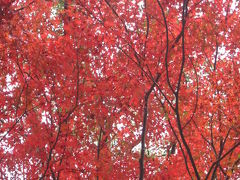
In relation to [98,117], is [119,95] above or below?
above

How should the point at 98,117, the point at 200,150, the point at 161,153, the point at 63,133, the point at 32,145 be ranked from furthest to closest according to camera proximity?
the point at 161,153, the point at 200,150, the point at 98,117, the point at 32,145, the point at 63,133

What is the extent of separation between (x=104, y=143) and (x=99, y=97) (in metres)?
1.66

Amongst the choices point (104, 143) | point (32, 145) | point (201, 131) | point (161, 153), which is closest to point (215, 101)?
point (201, 131)

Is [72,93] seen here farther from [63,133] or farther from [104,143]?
[104,143]

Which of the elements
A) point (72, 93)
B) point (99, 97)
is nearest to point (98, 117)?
point (99, 97)

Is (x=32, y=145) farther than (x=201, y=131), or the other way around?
(x=201, y=131)

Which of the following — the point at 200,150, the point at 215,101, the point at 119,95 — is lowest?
the point at 200,150

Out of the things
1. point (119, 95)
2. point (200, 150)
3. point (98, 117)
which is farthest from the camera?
point (200, 150)

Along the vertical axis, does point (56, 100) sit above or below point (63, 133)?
above

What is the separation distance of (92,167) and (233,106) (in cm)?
368

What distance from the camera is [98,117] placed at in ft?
23.7

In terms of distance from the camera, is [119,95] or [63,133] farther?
[119,95]

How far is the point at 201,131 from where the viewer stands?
746cm

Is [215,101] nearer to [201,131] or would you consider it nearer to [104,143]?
[201,131]
